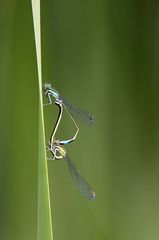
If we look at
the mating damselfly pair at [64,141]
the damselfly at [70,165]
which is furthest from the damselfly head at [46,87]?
the damselfly at [70,165]

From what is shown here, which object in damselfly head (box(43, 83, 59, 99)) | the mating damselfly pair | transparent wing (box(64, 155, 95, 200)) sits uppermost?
damselfly head (box(43, 83, 59, 99))

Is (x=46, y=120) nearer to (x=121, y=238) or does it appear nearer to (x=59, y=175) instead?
(x=59, y=175)

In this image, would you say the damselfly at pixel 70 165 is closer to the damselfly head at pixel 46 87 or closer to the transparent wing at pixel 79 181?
the transparent wing at pixel 79 181

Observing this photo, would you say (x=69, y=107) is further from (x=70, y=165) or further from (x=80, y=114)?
(x=70, y=165)

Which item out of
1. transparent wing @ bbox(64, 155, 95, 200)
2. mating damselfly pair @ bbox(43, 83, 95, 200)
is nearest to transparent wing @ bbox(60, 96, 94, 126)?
mating damselfly pair @ bbox(43, 83, 95, 200)

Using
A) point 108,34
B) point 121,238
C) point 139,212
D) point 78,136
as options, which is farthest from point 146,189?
point 108,34

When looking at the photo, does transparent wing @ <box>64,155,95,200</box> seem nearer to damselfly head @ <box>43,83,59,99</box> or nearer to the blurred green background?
the blurred green background

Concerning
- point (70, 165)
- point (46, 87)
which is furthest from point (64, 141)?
point (46, 87)
